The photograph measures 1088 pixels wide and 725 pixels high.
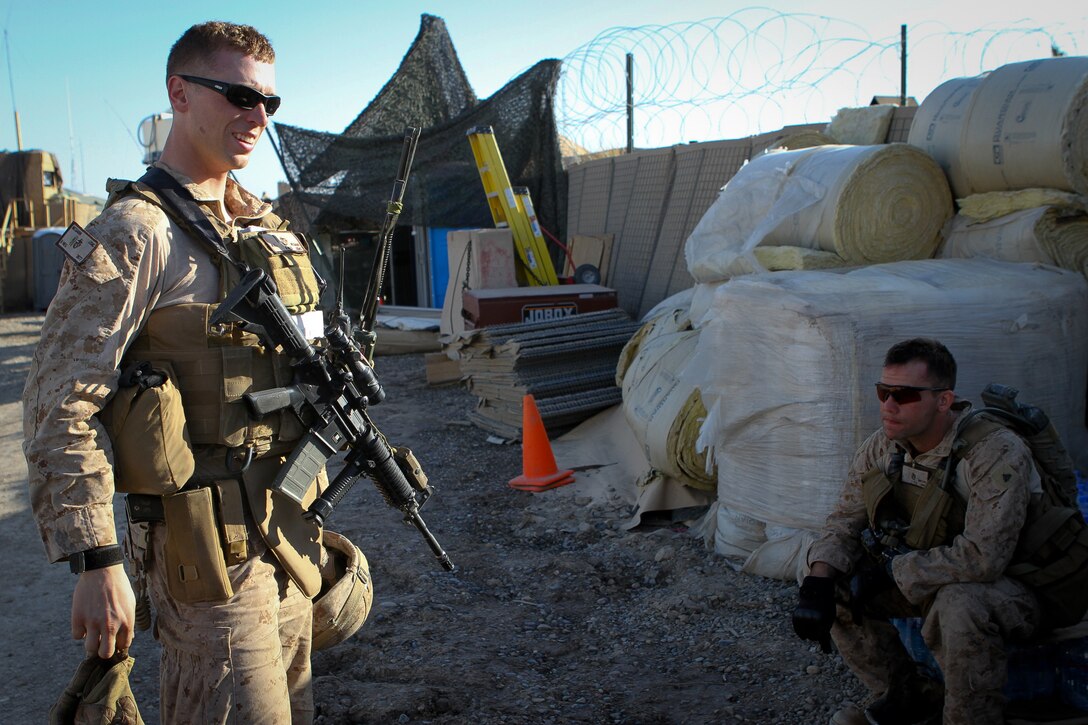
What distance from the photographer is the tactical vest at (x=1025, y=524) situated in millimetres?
2525

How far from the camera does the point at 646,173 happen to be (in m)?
8.74

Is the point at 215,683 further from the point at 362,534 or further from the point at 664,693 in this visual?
the point at 362,534

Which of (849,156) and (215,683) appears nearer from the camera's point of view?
(215,683)

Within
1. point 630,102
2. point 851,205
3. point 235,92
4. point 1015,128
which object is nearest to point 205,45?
point 235,92

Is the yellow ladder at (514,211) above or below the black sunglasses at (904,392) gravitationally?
above

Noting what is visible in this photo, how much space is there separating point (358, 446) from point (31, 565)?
319 centimetres

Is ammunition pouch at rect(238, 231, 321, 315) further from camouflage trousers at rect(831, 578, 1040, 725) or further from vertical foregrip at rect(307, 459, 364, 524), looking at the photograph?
camouflage trousers at rect(831, 578, 1040, 725)

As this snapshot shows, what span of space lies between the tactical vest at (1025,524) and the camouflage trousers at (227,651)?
181cm

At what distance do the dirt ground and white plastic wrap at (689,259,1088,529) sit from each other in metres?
0.55

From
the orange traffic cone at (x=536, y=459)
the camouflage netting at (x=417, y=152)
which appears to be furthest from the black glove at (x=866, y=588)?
the camouflage netting at (x=417, y=152)

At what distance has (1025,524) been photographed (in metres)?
2.57

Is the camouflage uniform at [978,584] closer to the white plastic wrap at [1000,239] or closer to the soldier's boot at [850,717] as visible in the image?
the soldier's boot at [850,717]

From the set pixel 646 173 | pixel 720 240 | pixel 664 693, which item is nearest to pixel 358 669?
pixel 664 693

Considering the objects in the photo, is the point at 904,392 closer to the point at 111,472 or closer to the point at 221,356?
the point at 221,356
